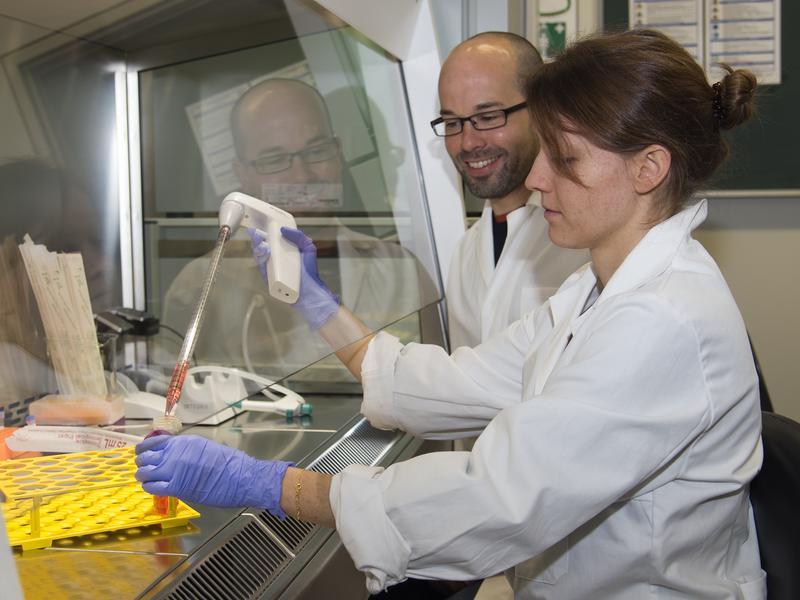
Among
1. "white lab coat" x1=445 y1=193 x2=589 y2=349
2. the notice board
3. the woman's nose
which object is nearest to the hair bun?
the woman's nose

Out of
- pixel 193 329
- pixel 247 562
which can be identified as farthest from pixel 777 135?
pixel 247 562

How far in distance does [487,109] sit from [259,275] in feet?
2.40

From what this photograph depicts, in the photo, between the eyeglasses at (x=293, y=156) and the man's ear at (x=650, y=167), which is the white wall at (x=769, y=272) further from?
the man's ear at (x=650, y=167)

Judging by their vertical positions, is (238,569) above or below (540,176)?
below

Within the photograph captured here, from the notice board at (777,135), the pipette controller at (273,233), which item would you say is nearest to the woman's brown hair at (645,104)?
the pipette controller at (273,233)

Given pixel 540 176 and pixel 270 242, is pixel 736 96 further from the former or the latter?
pixel 270 242

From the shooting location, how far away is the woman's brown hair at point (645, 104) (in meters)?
1.05

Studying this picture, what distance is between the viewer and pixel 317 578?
1.05 m

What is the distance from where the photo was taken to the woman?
92 centimetres

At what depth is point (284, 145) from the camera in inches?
60.2

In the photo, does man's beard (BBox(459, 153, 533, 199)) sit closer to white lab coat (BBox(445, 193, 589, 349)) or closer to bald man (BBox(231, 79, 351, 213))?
white lab coat (BBox(445, 193, 589, 349))

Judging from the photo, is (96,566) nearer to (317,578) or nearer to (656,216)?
(317,578)

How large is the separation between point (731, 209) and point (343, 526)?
226 cm

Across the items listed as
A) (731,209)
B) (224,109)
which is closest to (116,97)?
(224,109)
